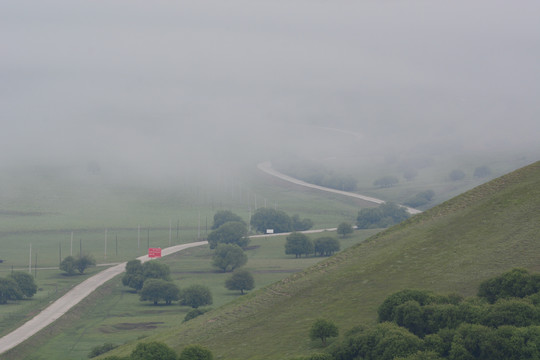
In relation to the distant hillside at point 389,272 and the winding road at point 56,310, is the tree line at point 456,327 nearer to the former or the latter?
the distant hillside at point 389,272

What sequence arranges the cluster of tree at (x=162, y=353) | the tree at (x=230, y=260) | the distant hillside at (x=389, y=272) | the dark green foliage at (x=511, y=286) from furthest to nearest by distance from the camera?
1. the tree at (x=230, y=260)
2. the distant hillside at (x=389, y=272)
3. the cluster of tree at (x=162, y=353)
4. the dark green foliage at (x=511, y=286)

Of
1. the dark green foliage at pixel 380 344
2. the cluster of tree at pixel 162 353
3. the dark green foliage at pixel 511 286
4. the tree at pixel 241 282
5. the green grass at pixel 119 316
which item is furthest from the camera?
the tree at pixel 241 282

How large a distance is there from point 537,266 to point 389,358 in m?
20.9

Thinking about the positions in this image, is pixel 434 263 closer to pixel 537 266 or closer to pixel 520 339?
pixel 537 266

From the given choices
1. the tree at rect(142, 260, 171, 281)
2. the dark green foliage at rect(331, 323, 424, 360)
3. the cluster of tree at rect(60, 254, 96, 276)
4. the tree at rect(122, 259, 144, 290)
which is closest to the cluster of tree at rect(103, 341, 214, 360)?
the dark green foliage at rect(331, 323, 424, 360)

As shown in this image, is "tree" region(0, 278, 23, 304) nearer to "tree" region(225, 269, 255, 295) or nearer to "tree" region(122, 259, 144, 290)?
"tree" region(122, 259, 144, 290)

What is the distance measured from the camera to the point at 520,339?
4838 cm

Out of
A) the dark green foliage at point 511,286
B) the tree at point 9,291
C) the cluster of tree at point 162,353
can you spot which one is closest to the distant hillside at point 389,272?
the dark green foliage at point 511,286

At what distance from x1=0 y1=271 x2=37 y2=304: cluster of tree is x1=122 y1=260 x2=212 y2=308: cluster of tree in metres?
22.8

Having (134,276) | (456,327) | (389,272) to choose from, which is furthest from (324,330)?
(134,276)

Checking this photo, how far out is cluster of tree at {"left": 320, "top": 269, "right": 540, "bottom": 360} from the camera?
49.5m

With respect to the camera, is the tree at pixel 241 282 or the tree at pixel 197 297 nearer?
the tree at pixel 197 297

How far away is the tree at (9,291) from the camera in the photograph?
535 ft

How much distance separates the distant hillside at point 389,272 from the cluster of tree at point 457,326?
4.71 meters
